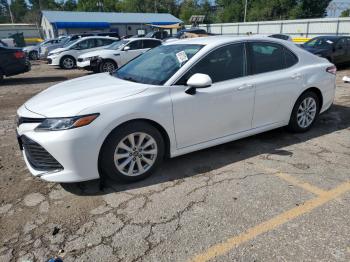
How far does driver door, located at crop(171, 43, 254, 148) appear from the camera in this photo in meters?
3.72

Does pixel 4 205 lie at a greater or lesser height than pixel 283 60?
lesser

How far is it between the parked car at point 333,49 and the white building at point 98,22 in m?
30.7

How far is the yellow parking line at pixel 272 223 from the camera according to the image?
2562mm

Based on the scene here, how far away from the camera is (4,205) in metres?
3.32

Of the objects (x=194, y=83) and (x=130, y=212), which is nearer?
(x=130, y=212)

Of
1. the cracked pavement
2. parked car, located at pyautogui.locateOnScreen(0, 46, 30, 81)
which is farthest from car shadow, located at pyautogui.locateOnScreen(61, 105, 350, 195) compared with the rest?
parked car, located at pyautogui.locateOnScreen(0, 46, 30, 81)

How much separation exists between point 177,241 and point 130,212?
64 cm

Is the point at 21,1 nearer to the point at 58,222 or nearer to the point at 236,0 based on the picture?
the point at 236,0

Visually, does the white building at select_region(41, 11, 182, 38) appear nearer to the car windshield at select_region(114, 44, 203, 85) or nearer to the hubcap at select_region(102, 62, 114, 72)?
the hubcap at select_region(102, 62, 114, 72)

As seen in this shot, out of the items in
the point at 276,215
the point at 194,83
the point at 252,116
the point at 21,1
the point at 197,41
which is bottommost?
the point at 276,215

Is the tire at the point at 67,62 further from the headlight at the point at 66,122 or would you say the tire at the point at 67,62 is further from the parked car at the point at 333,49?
the headlight at the point at 66,122

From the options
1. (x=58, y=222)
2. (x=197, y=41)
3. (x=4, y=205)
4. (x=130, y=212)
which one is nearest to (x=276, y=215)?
(x=130, y=212)

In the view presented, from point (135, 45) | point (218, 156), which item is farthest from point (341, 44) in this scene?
point (218, 156)

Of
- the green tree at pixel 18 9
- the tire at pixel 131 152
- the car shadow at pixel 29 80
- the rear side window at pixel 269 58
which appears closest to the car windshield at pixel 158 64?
the tire at pixel 131 152
